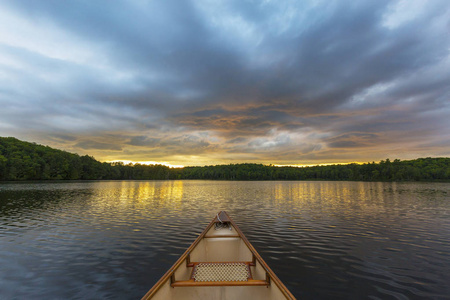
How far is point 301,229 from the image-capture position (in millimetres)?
17969

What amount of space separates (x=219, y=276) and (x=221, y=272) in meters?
0.35

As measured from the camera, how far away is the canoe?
230 inches

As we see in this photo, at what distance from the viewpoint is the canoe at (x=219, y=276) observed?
5.85 metres

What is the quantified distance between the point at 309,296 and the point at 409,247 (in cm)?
1026

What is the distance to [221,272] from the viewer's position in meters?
7.74

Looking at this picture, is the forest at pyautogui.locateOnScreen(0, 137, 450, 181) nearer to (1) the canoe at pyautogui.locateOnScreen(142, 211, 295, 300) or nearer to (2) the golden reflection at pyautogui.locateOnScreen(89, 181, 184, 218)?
(2) the golden reflection at pyautogui.locateOnScreen(89, 181, 184, 218)

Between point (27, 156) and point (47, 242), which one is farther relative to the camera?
point (27, 156)

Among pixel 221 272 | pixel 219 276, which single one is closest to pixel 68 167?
pixel 221 272

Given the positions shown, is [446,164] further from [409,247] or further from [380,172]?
[409,247]

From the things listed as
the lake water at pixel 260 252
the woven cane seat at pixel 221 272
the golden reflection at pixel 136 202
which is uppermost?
the woven cane seat at pixel 221 272

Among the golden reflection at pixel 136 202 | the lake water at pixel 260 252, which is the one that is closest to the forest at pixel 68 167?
the golden reflection at pixel 136 202

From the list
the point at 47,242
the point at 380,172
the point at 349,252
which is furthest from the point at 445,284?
the point at 380,172

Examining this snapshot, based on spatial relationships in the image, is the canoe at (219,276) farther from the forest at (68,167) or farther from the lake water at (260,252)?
the forest at (68,167)

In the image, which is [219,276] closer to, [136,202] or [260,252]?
[260,252]
